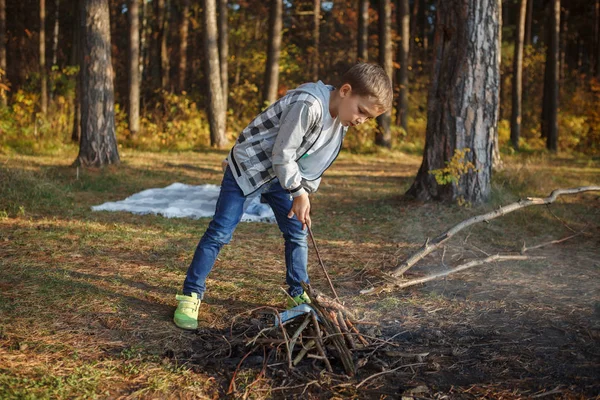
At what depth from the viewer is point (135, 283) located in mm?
4031

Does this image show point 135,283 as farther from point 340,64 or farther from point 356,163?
point 340,64

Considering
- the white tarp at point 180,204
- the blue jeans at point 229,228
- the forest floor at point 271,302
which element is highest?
the blue jeans at point 229,228

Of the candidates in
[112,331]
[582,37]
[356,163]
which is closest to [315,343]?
[112,331]

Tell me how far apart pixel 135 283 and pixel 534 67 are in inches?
918

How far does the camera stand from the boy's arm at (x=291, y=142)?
10.0 ft

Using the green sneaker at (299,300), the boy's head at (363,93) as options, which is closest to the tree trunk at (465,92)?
the green sneaker at (299,300)

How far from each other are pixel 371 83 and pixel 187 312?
1.57 meters

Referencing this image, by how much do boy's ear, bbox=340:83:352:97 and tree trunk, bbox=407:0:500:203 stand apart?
3.94 metres

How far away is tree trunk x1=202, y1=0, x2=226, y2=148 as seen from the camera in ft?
46.4

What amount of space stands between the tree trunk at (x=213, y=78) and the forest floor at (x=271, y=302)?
7764mm

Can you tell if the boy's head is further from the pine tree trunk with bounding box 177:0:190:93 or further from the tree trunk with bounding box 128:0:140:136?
the pine tree trunk with bounding box 177:0:190:93

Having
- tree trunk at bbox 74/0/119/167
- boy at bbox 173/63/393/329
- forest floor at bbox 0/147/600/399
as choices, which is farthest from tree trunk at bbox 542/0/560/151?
boy at bbox 173/63/393/329

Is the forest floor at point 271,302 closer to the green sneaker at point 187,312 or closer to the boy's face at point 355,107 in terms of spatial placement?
the green sneaker at point 187,312

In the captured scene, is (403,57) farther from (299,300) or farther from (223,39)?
(299,300)
